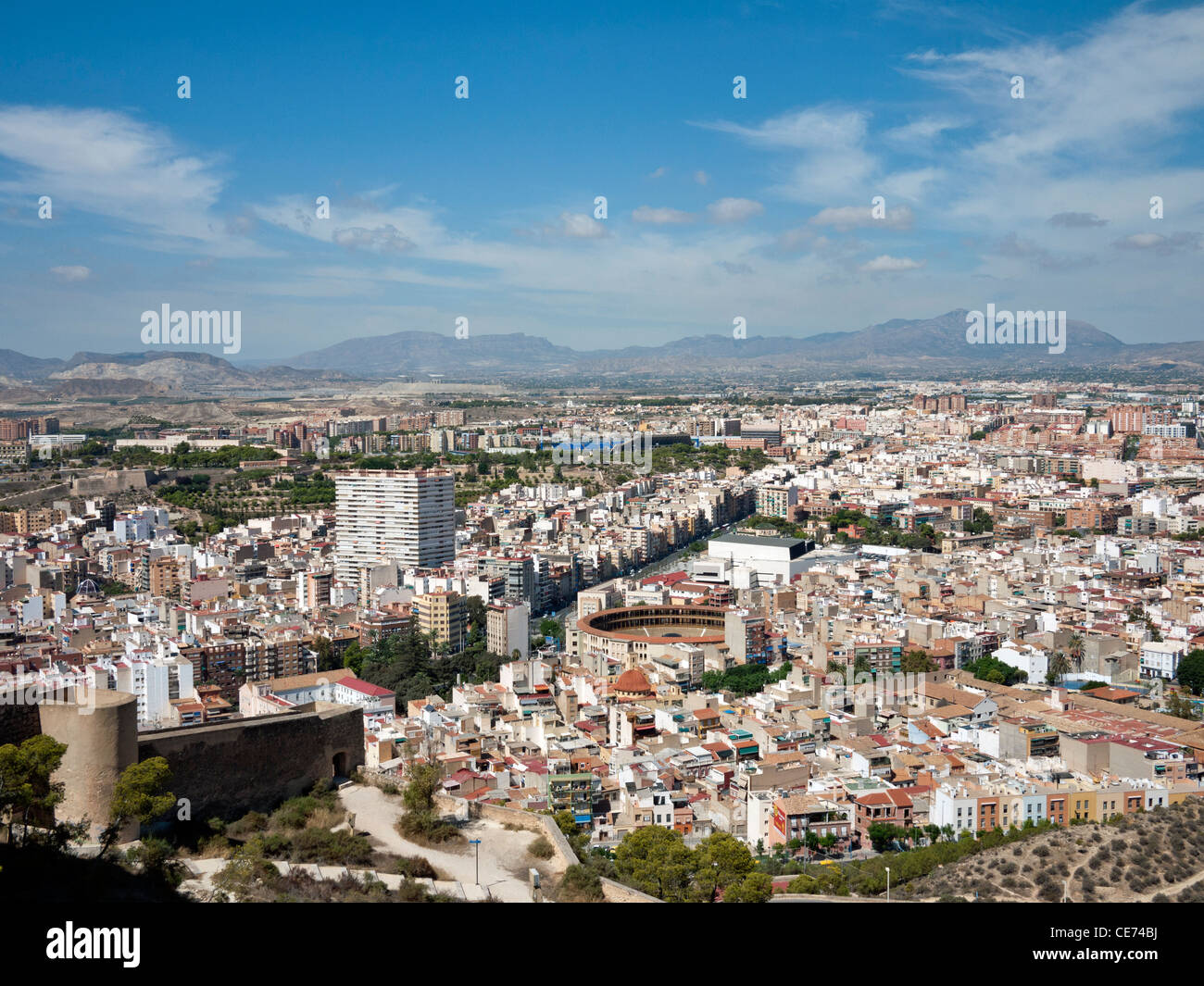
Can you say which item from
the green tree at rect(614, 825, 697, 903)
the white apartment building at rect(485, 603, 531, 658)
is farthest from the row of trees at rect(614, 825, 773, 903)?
the white apartment building at rect(485, 603, 531, 658)

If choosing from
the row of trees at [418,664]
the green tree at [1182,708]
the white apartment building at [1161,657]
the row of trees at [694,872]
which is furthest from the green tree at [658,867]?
the white apartment building at [1161,657]

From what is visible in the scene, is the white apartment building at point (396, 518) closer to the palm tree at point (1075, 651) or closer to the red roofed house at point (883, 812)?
the palm tree at point (1075, 651)

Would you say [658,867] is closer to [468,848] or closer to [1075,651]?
[468,848]

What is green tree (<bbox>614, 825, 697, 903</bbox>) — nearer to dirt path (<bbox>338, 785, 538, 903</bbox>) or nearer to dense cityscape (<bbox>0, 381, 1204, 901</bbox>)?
dense cityscape (<bbox>0, 381, 1204, 901</bbox>)

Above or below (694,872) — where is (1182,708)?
below

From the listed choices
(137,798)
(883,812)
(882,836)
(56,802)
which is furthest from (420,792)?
(883,812)

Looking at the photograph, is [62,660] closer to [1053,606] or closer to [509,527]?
[1053,606]

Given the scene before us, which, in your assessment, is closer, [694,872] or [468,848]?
[468,848]
